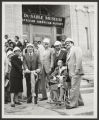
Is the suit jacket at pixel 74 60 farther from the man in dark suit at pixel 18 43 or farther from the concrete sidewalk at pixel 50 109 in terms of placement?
the man in dark suit at pixel 18 43

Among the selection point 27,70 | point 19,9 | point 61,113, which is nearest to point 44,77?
point 27,70

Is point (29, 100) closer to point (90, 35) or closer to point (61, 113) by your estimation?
point (61, 113)

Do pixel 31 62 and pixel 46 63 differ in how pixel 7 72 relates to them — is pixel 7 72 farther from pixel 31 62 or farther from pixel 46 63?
pixel 46 63

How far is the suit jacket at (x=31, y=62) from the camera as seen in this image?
19.2 feet

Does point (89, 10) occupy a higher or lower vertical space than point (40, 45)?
higher

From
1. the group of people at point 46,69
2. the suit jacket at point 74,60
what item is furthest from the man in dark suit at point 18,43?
the suit jacket at point 74,60

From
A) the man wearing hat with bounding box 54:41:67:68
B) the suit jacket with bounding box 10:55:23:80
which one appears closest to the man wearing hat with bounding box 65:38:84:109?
the man wearing hat with bounding box 54:41:67:68

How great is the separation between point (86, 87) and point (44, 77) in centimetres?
80

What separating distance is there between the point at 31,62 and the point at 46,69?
0.32m

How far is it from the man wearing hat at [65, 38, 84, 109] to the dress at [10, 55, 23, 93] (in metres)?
0.79

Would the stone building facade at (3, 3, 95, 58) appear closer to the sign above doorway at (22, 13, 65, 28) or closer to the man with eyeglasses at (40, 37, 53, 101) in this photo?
the sign above doorway at (22, 13, 65, 28)

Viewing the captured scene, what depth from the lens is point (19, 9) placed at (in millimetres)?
5789

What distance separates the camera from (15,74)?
19.0 ft

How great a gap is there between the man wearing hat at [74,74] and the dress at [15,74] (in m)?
0.79
